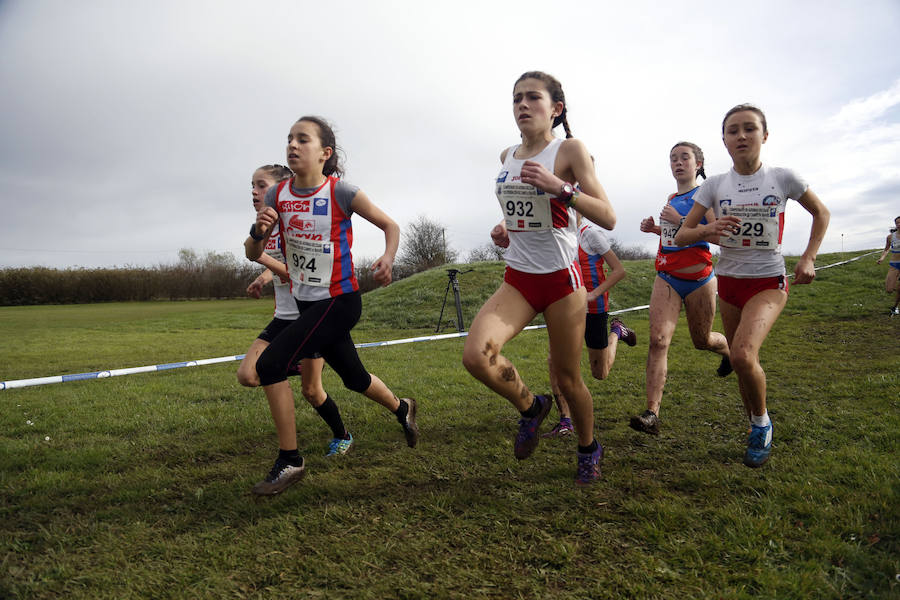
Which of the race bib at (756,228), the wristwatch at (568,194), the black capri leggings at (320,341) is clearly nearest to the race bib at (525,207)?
the wristwatch at (568,194)

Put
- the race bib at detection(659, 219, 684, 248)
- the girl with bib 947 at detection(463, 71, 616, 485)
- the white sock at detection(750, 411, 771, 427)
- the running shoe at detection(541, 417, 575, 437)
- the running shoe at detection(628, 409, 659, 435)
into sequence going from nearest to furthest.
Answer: the girl with bib 947 at detection(463, 71, 616, 485) → the white sock at detection(750, 411, 771, 427) → the running shoe at detection(628, 409, 659, 435) → the running shoe at detection(541, 417, 575, 437) → the race bib at detection(659, 219, 684, 248)

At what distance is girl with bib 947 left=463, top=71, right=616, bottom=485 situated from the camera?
124 inches

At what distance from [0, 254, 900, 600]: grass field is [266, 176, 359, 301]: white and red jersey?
1.33 metres

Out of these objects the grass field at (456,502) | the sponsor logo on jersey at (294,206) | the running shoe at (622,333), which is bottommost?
the grass field at (456,502)

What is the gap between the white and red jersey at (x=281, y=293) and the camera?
4246 millimetres

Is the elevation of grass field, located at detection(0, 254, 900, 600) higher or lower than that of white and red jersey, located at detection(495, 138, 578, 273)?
lower

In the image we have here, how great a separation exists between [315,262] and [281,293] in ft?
3.03

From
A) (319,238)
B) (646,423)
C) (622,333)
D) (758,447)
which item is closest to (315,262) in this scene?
(319,238)

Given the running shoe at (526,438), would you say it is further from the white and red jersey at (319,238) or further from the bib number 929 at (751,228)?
the bib number 929 at (751,228)

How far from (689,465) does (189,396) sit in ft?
18.8

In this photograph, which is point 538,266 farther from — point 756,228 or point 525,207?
point 756,228

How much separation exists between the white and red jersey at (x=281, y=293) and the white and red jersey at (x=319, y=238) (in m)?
0.48

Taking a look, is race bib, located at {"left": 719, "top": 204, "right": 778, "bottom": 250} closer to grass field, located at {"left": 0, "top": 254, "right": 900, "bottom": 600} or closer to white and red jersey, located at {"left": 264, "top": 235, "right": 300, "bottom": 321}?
grass field, located at {"left": 0, "top": 254, "right": 900, "bottom": 600}

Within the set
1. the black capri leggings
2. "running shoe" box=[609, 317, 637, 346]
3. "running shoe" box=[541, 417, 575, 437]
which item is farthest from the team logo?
"running shoe" box=[609, 317, 637, 346]
